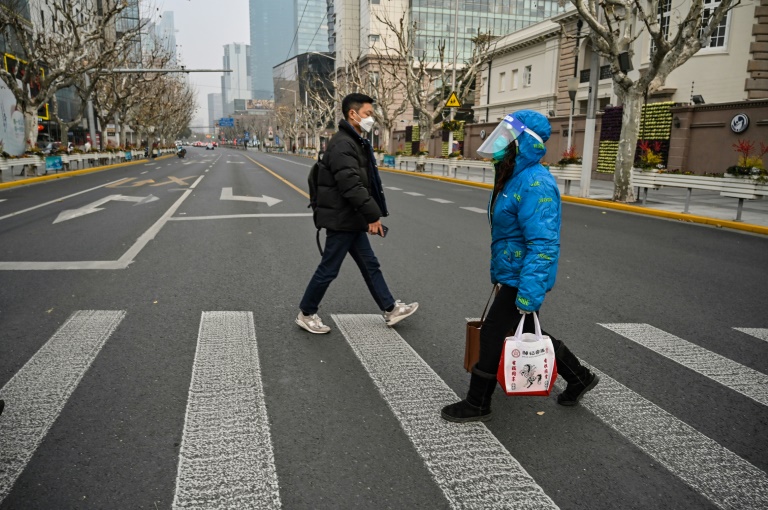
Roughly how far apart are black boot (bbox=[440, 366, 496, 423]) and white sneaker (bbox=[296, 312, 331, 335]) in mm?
1742

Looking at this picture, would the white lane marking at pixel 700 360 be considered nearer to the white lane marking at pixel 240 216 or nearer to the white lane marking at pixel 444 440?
the white lane marking at pixel 444 440

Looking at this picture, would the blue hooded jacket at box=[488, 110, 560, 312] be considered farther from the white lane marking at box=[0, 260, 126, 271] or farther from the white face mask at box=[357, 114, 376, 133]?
the white lane marking at box=[0, 260, 126, 271]

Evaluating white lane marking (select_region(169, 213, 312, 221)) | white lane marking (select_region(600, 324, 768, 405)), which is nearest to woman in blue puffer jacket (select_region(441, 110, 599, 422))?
white lane marking (select_region(600, 324, 768, 405))

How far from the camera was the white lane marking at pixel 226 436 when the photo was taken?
2568 mm

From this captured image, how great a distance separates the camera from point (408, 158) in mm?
38594

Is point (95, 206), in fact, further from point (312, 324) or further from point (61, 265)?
point (312, 324)

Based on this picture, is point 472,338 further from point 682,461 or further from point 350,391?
point 682,461

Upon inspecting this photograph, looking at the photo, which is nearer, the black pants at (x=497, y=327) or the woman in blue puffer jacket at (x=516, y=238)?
the woman in blue puffer jacket at (x=516, y=238)

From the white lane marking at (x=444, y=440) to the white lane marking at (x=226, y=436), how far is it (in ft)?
2.55

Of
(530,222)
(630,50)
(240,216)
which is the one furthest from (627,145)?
(530,222)

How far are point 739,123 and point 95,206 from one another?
21.7m

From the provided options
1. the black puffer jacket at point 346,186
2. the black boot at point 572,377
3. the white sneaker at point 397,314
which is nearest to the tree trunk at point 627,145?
the white sneaker at point 397,314

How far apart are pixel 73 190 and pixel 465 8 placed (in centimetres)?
7630

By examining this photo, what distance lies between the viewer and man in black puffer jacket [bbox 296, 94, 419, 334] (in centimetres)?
444
